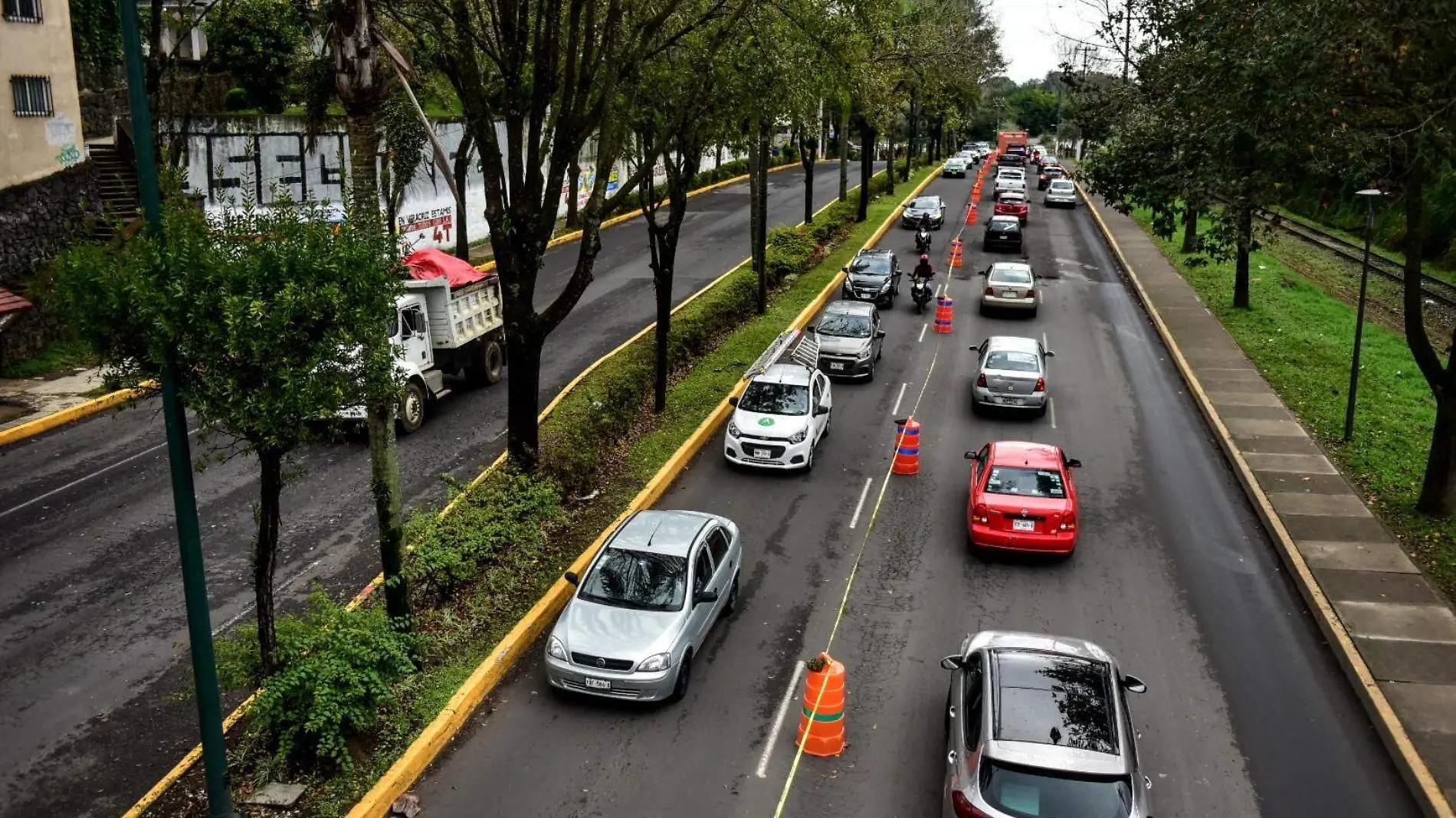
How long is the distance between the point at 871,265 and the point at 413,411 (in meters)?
16.0

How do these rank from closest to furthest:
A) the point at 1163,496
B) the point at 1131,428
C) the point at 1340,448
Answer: the point at 1163,496 < the point at 1340,448 < the point at 1131,428

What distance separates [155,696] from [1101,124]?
27022 mm

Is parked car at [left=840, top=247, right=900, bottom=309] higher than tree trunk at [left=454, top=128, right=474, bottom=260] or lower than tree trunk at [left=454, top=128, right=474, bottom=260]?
lower

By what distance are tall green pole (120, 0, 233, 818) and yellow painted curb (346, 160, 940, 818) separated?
1.27 meters

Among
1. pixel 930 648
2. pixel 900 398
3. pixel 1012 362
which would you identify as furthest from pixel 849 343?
pixel 930 648

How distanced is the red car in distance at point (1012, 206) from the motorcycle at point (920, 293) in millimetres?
14766

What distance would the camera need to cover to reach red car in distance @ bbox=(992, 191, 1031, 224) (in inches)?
1788

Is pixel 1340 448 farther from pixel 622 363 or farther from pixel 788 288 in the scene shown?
pixel 788 288

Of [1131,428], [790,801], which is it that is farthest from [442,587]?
[1131,428]

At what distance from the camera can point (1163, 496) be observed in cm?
1773

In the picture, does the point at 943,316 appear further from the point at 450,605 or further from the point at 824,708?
the point at 824,708

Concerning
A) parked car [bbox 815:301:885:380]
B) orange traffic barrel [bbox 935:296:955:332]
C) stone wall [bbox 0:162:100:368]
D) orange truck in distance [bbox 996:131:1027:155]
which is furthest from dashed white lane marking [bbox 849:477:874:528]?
orange truck in distance [bbox 996:131:1027:155]

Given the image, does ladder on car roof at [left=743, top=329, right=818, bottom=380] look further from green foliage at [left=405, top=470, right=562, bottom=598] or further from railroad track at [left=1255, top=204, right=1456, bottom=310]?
railroad track at [left=1255, top=204, right=1456, bottom=310]

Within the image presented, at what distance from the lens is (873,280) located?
30719 millimetres
